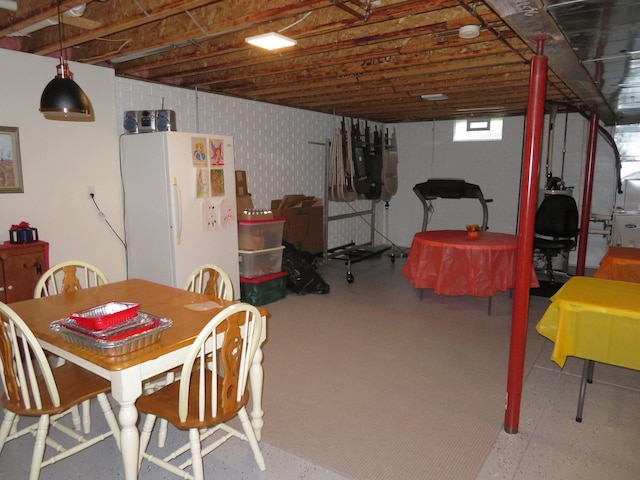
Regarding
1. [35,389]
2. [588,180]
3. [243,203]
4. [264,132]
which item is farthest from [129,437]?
[588,180]

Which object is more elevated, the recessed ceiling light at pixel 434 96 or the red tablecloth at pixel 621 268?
the recessed ceiling light at pixel 434 96

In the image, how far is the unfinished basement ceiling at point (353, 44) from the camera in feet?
8.70

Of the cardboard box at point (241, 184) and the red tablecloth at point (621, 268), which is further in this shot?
the cardboard box at point (241, 184)

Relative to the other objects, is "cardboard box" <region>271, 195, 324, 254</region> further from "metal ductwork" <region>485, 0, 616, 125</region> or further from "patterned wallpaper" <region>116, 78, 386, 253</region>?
"metal ductwork" <region>485, 0, 616, 125</region>

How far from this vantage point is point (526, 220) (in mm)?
2566

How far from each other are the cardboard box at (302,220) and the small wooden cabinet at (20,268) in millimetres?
3026

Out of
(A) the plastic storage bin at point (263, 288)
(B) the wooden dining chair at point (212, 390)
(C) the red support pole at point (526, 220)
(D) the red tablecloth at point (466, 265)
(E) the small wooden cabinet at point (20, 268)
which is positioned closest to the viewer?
(B) the wooden dining chair at point (212, 390)

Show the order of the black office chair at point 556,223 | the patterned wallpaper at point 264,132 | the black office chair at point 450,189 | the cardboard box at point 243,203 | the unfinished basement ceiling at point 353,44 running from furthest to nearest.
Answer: the black office chair at point 450,189 → the black office chair at point 556,223 → the cardboard box at point 243,203 → the patterned wallpaper at point 264,132 → the unfinished basement ceiling at point 353,44

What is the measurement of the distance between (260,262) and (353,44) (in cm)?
268

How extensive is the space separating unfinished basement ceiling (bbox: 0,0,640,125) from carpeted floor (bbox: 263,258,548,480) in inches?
90.4

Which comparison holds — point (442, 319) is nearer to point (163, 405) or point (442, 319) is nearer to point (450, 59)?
point (450, 59)

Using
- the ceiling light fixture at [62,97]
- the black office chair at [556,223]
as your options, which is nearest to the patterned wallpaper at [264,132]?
the ceiling light fixture at [62,97]

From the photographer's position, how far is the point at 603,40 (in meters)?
2.78

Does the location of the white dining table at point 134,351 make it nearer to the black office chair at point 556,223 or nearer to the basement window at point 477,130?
the black office chair at point 556,223
